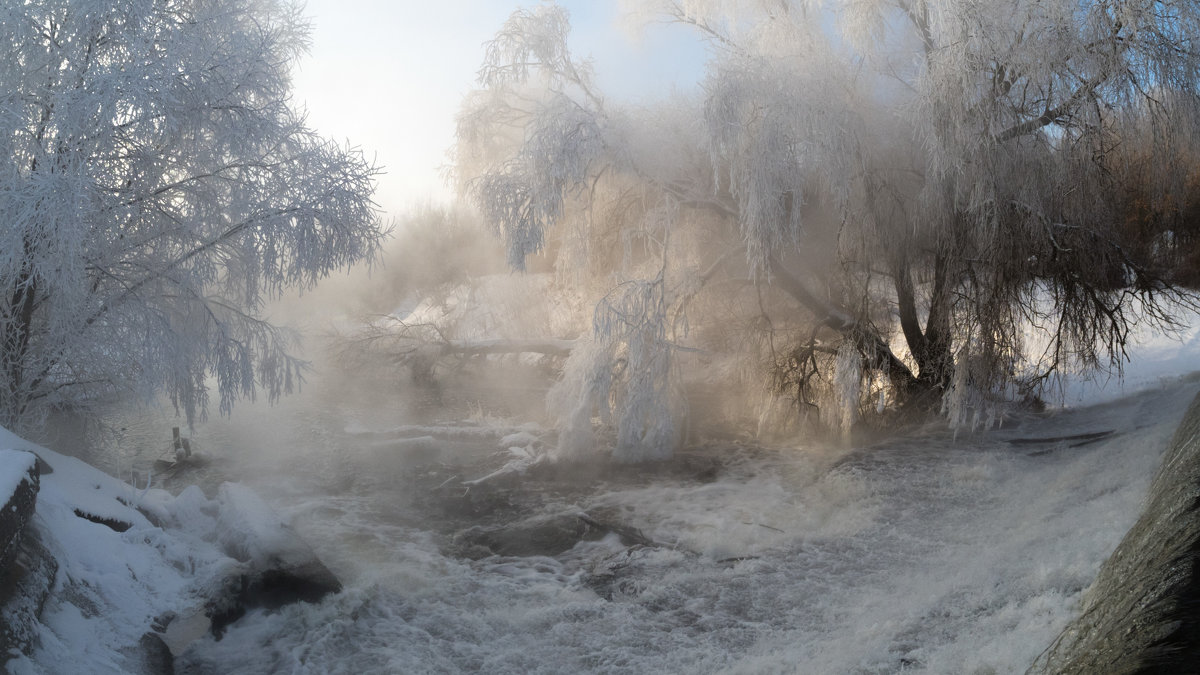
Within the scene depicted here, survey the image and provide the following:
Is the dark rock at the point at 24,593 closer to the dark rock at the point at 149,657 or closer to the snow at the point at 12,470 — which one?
the snow at the point at 12,470

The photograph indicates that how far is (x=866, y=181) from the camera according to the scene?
9.03m

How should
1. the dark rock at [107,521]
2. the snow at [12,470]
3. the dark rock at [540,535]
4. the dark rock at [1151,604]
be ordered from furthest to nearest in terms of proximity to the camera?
the dark rock at [540,535] < the dark rock at [107,521] < the snow at [12,470] < the dark rock at [1151,604]

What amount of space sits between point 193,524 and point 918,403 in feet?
27.1

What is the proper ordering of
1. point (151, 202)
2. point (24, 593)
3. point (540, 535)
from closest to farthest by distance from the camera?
point (24, 593) < point (151, 202) < point (540, 535)

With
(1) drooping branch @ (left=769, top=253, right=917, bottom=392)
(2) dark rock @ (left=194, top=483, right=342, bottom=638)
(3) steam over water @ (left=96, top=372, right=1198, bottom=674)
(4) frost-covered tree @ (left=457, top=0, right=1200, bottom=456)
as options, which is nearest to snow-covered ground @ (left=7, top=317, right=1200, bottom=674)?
(3) steam over water @ (left=96, top=372, right=1198, bottom=674)

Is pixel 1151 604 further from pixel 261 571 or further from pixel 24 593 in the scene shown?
pixel 261 571

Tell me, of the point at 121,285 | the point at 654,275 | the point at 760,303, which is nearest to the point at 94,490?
the point at 121,285

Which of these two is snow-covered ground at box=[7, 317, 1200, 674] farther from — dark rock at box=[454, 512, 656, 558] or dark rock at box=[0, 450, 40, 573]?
dark rock at box=[0, 450, 40, 573]

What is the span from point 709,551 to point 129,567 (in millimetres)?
4377

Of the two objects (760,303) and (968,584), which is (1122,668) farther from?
(760,303)

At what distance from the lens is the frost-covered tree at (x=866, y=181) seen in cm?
783

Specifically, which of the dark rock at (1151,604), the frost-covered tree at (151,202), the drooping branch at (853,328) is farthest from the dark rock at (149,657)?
the drooping branch at (853,328)

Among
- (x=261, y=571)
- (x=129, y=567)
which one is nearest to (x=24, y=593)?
(x=129, y=567)

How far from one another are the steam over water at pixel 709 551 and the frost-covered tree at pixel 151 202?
2209 mm
